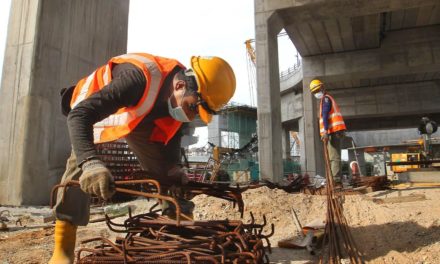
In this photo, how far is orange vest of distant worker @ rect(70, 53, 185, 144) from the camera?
2434mm

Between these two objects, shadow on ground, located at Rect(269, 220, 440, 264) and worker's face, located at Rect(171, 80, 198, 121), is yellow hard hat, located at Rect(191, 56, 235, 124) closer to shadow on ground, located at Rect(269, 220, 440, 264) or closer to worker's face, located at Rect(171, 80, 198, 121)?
worker's face, located at Rect(171, 80, 198, 121)

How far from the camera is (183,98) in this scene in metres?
2.58

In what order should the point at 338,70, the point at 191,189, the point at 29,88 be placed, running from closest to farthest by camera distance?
the point at 191,189, the point at 29,88, the point at 338,70

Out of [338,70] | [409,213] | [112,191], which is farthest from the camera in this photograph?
[338,70]

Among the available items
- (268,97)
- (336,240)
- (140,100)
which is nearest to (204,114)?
(140,100)

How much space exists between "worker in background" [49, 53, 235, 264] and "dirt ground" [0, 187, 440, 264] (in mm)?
954

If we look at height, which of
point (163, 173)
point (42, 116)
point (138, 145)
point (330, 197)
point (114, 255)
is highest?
point (42, 116)

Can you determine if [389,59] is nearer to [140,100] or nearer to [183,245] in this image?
[140,100]

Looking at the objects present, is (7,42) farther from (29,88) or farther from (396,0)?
(396,0)

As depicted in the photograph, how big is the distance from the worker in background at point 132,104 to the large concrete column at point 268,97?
7.56m

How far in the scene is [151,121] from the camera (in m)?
2.92

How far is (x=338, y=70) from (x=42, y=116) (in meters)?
13.9

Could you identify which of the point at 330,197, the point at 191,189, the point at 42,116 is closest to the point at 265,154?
the point at 42,116

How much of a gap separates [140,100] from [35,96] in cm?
668
